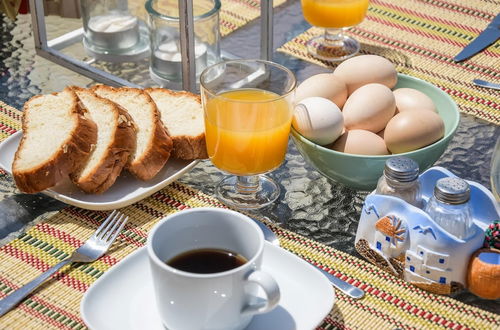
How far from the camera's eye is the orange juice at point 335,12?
5.14 feet

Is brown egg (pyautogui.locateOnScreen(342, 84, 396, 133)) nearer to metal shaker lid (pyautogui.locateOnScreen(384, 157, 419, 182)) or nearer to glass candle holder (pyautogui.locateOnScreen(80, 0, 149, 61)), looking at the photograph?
metal shaker lid (pyautogui.locateOnScreen(384, 157, 419, 182))

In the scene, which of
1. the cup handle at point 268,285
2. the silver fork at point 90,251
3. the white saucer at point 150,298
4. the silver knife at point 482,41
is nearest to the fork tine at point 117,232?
the silver fork at point 90,251

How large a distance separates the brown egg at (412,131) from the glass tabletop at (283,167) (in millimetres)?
118

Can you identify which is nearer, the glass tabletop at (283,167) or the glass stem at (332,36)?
the glass tabletop at (283,167)

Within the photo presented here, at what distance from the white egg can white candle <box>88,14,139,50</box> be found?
1.91 feet

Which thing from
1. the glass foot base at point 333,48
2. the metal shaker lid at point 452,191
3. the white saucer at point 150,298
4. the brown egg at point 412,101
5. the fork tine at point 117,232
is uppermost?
the metal shaker lid at point 452,191

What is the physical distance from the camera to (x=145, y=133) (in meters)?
1.21

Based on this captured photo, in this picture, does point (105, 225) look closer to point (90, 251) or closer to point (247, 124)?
point (90, 251)

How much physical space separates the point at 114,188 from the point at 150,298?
0.29m

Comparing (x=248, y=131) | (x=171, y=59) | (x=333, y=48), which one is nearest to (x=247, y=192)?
(x=248, y=131)

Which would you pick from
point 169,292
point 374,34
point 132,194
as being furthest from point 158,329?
point 374,34

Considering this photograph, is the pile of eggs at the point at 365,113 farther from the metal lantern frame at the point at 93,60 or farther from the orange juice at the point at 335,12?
the orange juice at the point at 335,12

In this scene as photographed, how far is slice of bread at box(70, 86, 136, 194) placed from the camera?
113 cm

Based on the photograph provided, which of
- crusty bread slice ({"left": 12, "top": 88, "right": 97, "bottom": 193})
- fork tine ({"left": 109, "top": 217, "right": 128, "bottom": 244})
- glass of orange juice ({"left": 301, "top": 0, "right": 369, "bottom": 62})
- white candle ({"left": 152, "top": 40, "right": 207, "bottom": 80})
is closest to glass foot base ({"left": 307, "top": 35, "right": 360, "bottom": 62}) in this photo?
glass of orange juice ({"left": 301, "top": 0, "right": 369, "bottom": 62})
